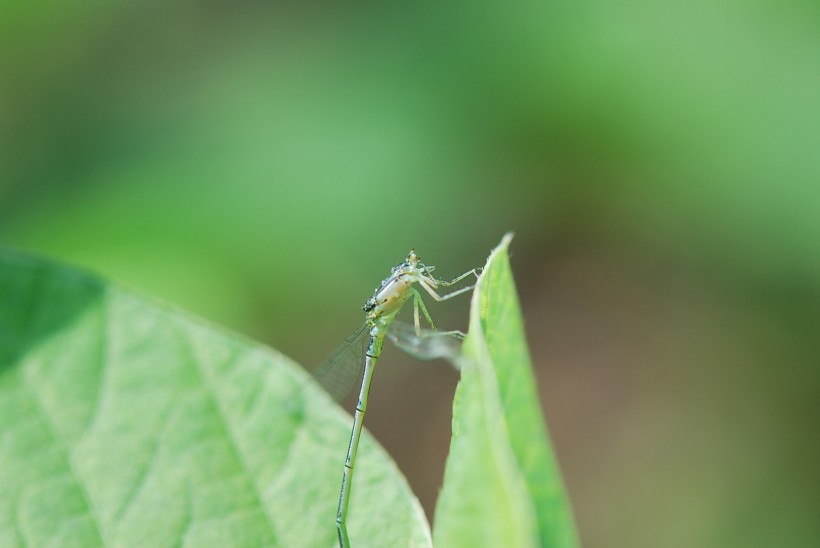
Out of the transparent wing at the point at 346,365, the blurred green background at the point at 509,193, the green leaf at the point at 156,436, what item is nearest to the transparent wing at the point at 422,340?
the transparent wing at the point at 346,365

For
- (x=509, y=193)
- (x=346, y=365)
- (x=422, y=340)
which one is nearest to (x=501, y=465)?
(x=422, y=340)

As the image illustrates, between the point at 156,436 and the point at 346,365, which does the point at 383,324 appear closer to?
the point at 346,365

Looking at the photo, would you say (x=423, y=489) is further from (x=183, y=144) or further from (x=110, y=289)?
(x=110, y=289)

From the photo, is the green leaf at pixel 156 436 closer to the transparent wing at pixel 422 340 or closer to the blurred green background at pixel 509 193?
the transparent wing at pixel 422 340

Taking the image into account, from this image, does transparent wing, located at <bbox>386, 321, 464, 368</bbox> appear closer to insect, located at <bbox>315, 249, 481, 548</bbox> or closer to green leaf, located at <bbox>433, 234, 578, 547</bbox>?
insect, located at <bbox>315, 249, 481, 548</bbox>

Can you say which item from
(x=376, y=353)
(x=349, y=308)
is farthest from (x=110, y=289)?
(x=349, y=308)

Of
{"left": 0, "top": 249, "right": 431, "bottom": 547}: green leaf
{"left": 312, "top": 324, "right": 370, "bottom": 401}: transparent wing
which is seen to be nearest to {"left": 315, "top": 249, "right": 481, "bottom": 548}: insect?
{"left": 312, "top": 324, "right": 370, "bottom": 401}: transparent wing
